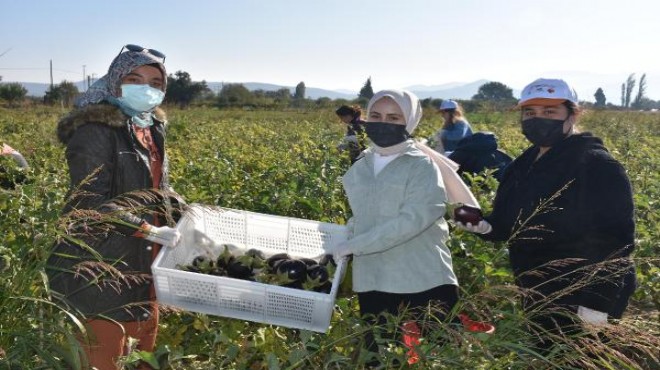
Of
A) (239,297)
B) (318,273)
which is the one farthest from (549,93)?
(239,297)

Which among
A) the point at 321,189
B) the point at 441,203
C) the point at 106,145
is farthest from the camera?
the point at 321,189

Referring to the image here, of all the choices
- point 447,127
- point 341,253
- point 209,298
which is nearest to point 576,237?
point 341,253

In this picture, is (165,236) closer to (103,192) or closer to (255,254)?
(103,192)

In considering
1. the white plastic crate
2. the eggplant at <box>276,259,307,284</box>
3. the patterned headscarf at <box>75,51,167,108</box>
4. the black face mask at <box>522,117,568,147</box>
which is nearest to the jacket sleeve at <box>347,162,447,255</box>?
the white plastic crate

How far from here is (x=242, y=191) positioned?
195 inches

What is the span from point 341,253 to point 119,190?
974 mm

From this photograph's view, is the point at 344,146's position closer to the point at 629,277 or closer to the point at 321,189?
the point at 321,189

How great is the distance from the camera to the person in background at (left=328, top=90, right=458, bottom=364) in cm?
248

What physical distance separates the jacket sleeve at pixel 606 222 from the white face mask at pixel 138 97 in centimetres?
190

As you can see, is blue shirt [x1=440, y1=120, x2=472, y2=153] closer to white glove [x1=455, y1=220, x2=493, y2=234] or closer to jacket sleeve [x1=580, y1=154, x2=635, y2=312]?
white glove [x1=455, y1=220, x2=493, y2=234]

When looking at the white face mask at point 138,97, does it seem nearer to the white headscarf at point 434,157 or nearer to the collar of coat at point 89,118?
the collar of coat at point 89,118

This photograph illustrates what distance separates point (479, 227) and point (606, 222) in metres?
0.59

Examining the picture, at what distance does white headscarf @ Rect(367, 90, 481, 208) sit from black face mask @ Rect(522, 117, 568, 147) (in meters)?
0.39

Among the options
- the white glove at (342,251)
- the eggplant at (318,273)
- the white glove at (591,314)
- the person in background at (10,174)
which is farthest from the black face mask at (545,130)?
the person in background at (10,174)
